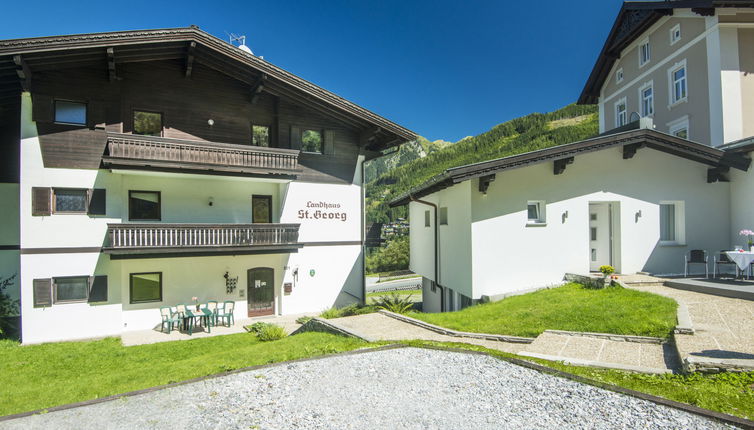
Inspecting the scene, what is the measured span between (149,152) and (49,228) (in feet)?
14.1

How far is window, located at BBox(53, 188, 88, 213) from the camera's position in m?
14.5

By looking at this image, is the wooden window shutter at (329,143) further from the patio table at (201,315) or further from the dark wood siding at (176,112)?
the patio table at (201,315)

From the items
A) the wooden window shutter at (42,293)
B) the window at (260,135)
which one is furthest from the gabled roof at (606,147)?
the wooden window shutter at (42,293)

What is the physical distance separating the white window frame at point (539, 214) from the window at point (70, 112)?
16.5 metres

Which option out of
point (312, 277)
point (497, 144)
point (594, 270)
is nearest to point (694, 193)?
point (594, 270)

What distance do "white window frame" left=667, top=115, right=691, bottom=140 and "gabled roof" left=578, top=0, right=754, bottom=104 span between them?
483 cm

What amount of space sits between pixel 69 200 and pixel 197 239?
182 inches

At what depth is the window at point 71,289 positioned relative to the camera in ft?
47.2

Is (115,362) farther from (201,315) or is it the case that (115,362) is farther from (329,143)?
(329,143)

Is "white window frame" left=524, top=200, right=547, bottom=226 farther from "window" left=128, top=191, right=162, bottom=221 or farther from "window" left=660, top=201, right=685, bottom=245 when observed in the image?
"window" left=128, top=191, right=162, bottom=221

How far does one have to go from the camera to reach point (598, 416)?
502cm

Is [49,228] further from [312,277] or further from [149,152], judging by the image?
[312,277]

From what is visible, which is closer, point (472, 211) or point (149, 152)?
point (472, 211)

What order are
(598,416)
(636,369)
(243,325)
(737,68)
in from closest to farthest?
(598,416) → (636,369) → (243,325) → (737,68)
